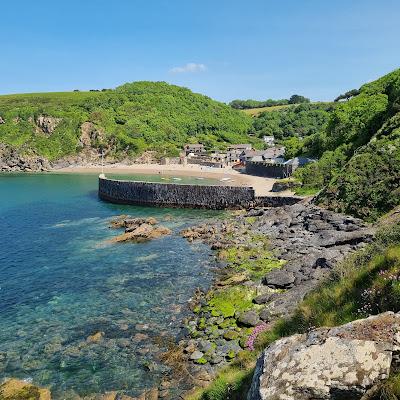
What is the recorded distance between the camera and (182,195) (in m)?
70.6

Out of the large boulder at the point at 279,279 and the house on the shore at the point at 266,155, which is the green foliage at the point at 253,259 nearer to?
the large boulder at the point at 279,279

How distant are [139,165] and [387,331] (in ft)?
466

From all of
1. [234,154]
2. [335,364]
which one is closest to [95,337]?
[335,364]

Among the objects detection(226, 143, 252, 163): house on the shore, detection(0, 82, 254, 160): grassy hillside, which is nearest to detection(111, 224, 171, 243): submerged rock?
detection(226, 143, 252, 163): house on the shore

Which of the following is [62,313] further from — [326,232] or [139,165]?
[139,165]

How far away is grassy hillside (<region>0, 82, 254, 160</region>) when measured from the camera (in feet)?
510

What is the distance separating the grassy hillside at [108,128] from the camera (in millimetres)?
155500

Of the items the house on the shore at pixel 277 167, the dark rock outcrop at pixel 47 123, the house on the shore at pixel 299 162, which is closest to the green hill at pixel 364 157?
the house on the shore at pixel 299 162

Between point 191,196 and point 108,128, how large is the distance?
105510mm

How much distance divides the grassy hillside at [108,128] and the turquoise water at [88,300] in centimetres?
10167

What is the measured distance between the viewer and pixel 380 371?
24.5 ft

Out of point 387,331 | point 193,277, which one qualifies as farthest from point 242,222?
point 387,331

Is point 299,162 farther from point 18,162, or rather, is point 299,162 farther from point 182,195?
point 18,162

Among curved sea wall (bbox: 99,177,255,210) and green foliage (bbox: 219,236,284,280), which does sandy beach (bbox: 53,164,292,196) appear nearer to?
curved sea wall (bbox: 99,177,255,210)
